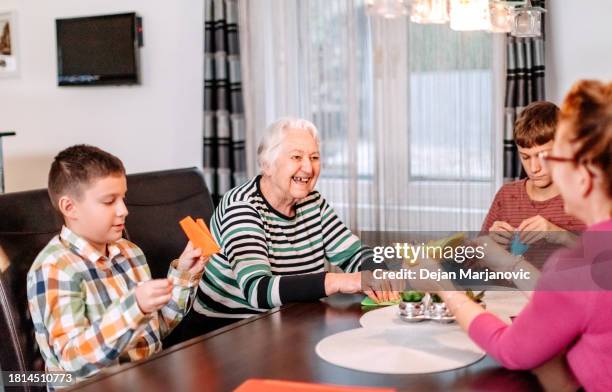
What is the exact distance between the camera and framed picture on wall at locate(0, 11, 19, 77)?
4879 mm

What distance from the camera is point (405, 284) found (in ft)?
5.58

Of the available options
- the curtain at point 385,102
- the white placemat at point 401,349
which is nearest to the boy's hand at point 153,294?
the white placemat at point 401,349

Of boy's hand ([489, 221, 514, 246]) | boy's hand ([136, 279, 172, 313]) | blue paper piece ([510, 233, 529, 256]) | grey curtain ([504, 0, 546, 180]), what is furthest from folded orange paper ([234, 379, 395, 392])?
grey curtain ([504, 0, 546, 180])

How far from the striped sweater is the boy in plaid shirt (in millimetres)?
223

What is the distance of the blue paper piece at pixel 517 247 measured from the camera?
1.83 metres

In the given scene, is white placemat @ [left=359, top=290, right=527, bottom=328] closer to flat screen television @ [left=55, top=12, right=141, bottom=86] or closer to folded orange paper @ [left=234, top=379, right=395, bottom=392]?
folded orange paper @ [left=234, top=379, right=395, bottom=392]

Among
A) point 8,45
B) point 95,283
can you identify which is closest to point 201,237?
point 95,283

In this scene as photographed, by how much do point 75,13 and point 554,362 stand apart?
4.12 metres

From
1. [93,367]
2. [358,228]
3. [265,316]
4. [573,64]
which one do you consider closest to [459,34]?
[573,64]

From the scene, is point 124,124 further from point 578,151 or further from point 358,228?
point 578,151

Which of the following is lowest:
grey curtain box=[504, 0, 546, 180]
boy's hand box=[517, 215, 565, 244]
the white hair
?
boy's hand box=[517, 215, 565, 244]

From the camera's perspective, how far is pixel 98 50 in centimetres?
454

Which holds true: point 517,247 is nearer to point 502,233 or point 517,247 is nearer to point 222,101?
point 502,233

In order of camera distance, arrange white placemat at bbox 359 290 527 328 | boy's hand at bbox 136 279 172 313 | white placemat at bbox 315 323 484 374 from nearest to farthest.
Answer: white placemat at bbox 315 323 484 374 < boy's hand at bbox 136 279 172 313 < white placemat at bbox 359 290 527 328
